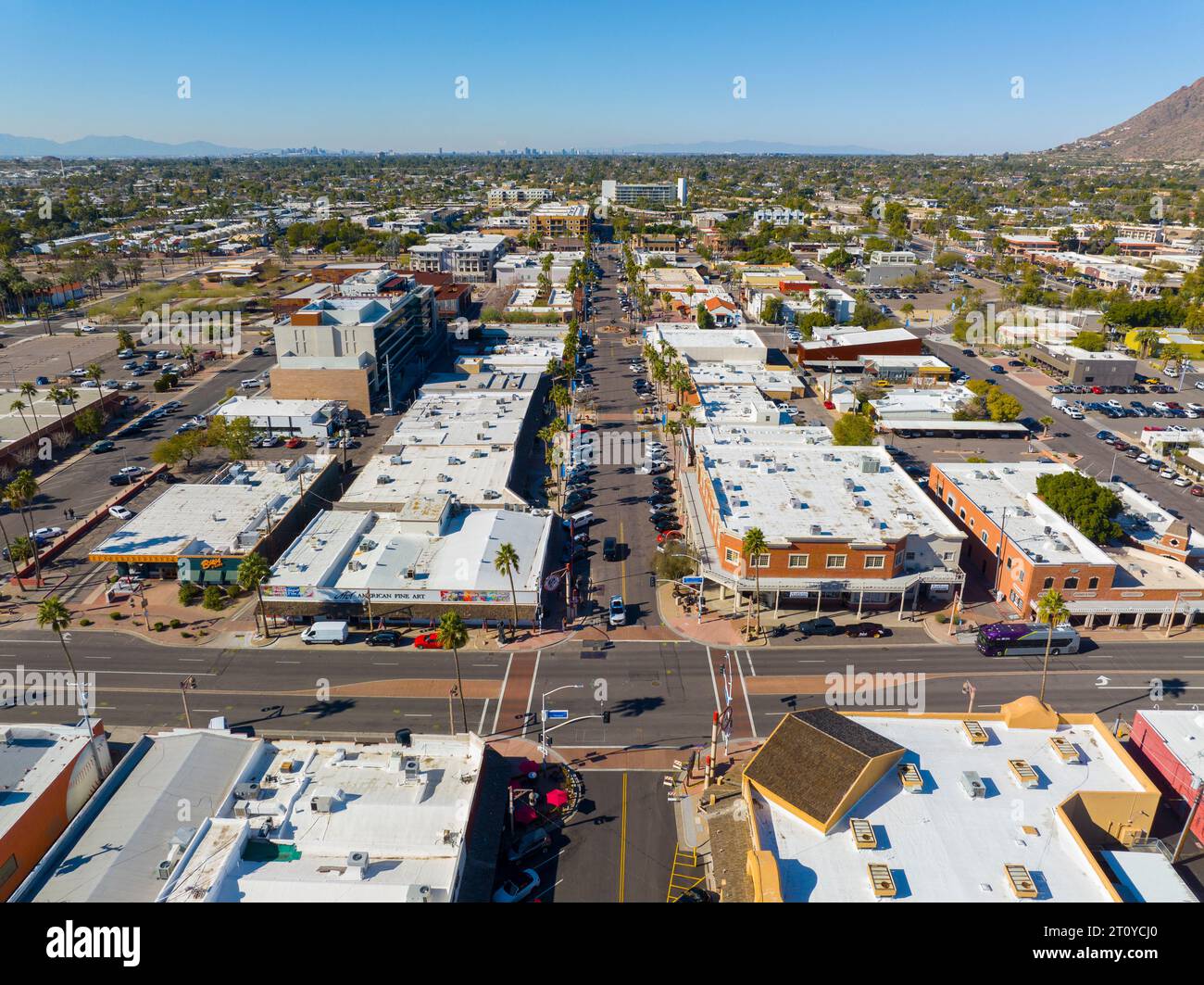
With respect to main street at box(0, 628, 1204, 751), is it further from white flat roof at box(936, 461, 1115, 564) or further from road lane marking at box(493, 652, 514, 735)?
white flat roof at box(936, 461, 1115, 564)

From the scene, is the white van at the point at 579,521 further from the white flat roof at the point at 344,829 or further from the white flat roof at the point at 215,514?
the white flat roof at the point at 344,829

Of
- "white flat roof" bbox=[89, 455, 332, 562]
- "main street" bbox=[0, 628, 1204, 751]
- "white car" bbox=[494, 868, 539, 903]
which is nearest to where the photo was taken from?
"white car" bbox=[494, 868, 539, 903]

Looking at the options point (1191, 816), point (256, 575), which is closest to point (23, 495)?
point (256, 575)

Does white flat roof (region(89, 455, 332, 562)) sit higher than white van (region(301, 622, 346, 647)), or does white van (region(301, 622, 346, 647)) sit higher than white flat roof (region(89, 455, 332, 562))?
white flat roof (region(89, 455, 332, 562))

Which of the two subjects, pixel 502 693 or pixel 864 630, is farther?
pixel 864 630

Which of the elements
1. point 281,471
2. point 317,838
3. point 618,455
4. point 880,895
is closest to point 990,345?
point 618,455

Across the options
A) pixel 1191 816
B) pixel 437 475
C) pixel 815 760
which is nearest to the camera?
pixel 1191 816

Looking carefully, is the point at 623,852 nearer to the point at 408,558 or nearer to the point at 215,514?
Answer: the point at 408,558

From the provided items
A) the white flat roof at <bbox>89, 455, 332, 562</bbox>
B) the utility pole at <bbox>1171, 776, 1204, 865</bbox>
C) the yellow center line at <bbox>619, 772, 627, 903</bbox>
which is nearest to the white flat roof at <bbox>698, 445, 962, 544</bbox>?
the utility pole at <bbox>1171, 776, 1204, 865</bbox>
